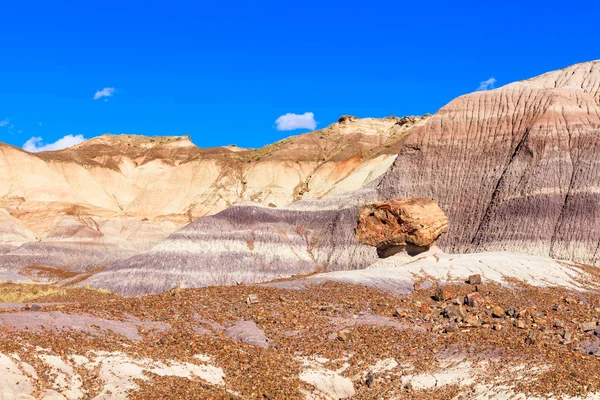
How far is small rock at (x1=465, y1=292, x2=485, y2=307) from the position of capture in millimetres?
22547

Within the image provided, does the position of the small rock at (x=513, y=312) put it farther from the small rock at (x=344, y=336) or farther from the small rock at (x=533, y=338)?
the small rock at (x=344, y=336)

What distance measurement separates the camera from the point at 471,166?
56.9 m

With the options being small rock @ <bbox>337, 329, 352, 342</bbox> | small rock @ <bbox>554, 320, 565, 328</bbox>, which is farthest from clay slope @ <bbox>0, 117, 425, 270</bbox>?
small rock @ <bbox>337, 329, 352, 342</bbox>

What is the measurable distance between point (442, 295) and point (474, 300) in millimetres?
1650

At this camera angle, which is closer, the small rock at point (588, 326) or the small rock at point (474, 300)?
the small rock at point (588, 326)

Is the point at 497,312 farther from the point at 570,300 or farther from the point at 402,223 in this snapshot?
the point at 402,223

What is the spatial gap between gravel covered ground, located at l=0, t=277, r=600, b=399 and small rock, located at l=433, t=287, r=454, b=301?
8 cm

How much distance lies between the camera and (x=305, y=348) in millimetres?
18703

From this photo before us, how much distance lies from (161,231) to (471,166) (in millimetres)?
53758

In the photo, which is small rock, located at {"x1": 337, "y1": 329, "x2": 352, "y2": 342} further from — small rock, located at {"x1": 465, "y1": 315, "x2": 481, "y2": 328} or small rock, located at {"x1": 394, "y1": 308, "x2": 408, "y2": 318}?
small rock, located at {"x1": 465, "y1": 315, "x2": 481, "y2": 328}

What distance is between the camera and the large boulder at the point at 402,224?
3931 cm

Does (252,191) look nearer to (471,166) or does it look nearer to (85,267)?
(85,267)

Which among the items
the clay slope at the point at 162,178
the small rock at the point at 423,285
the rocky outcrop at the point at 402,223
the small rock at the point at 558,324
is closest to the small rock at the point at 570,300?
the small rock at the point at 558,324

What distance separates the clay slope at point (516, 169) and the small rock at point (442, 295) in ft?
78.0
